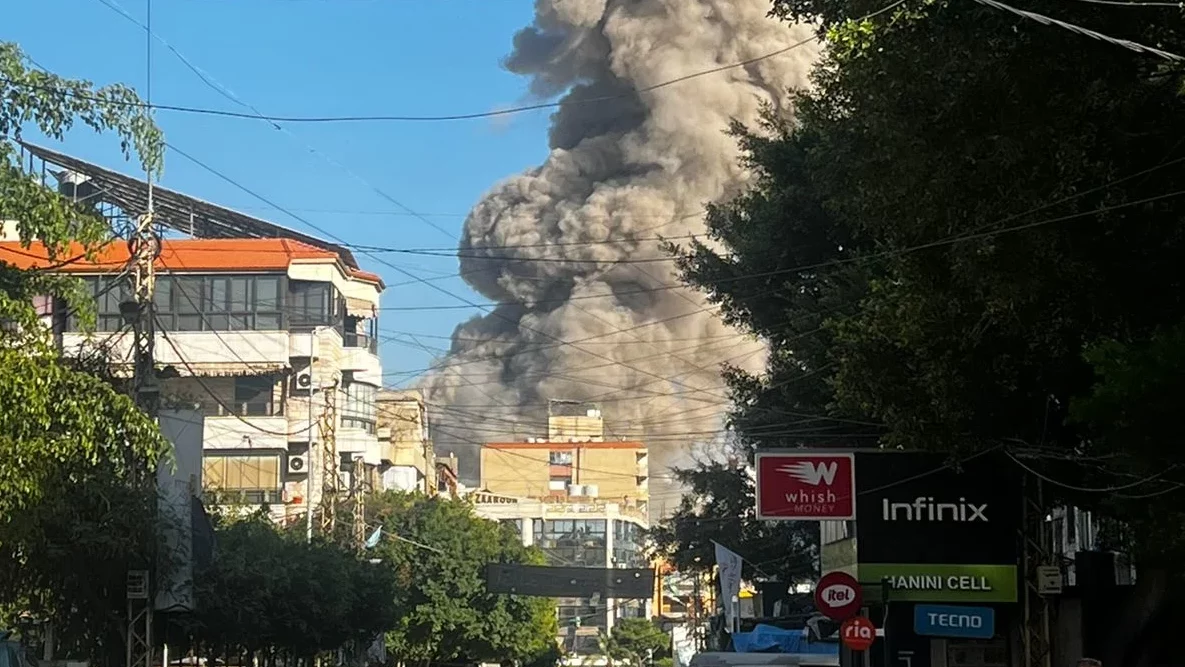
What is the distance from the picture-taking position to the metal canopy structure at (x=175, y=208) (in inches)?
2776

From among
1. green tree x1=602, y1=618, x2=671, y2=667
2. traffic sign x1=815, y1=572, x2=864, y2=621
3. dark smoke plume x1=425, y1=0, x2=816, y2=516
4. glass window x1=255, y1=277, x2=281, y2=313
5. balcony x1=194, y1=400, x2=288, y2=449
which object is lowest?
green tree x1=602, y1=618, x2=671, y2=667

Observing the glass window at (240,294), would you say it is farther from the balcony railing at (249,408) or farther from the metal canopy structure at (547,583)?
the metal canopy structure at (547,583)

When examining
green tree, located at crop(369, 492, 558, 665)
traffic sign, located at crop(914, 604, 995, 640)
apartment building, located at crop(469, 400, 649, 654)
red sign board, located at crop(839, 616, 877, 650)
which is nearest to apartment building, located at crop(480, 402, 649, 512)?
apartment building, located at crop(469, 400, 649, 654)

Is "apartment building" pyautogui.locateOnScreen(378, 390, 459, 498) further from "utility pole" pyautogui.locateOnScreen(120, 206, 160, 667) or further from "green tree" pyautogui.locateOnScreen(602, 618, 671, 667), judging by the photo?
"utility pole" pyautogui.locateOnScreen(120, 206, 160, 667)

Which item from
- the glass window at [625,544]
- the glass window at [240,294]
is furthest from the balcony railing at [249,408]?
the glass window at [625,544]

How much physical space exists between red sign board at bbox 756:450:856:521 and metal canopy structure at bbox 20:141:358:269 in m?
44.8

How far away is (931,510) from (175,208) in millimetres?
58475

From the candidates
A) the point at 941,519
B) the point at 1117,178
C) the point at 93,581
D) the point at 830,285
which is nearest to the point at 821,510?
the point at 941,519

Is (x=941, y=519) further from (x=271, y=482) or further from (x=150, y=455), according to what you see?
(x=271, y=482)

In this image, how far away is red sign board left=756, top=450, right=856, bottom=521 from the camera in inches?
934

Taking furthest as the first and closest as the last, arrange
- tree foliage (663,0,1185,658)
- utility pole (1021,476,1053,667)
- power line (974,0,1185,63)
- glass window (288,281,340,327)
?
glass window (288,281,340,327) → utility pole (1021,476,1053,667) → tree foliage (663,0,1185,658) → power line (974,0,1185,63)

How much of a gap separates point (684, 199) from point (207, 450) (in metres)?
53.1

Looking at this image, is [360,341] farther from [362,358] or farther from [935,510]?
[935,510]

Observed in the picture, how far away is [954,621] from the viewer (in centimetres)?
2333
